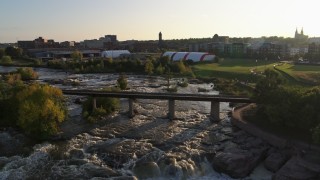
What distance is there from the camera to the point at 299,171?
98.2ft

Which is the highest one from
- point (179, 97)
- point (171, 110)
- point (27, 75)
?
point (179, 97)

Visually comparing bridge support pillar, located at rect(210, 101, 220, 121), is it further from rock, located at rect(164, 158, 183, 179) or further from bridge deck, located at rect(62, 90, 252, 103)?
rock, located at rect(164, 158, 183, 179)

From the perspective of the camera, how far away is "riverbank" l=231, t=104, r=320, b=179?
97.2 feet

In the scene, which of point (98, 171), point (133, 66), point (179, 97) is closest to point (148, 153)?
point (98, 171)

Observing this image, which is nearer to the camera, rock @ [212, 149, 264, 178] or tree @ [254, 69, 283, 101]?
rock @ [212, 149, 264, 178]

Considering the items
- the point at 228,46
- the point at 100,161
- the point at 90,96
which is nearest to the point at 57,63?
the point at 228,46

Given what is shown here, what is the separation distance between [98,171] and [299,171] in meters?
16.4

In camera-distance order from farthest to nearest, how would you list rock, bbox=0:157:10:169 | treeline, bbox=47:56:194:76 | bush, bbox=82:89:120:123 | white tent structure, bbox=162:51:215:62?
white tent structure, bbox=162:51:215:62
treeline, bbox=47:56:194:76
bush, bbox=82:89:120:123
rock, bbox=0:157:10:169

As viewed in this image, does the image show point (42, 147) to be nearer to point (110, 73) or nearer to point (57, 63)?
point (110, 73)

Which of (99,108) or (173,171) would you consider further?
(99,108)

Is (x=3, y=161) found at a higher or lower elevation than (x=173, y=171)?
higher

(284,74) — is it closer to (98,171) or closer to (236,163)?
(236,163)

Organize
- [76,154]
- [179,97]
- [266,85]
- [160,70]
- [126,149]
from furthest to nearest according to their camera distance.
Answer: [160,70] → [179,97] → [266,85] → [126,149] → [76,154]

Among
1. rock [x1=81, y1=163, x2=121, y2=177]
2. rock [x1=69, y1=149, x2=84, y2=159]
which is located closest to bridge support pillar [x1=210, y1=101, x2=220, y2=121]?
rock [x1=69, y1=149, x2=84, y2=159]
